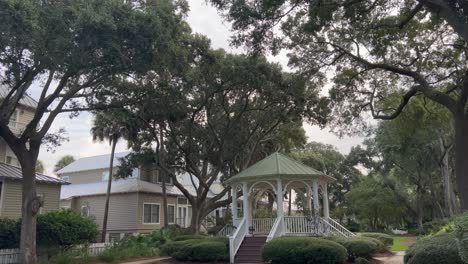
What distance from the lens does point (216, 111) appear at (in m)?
29.5

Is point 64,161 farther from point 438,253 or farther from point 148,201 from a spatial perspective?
point 438,253

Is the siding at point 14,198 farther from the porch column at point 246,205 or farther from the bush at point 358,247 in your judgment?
the bush at point 358,247

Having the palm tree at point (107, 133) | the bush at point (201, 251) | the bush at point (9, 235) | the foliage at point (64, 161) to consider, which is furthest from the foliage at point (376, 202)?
the foliage at point (64, 161)

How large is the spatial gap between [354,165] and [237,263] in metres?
53.0

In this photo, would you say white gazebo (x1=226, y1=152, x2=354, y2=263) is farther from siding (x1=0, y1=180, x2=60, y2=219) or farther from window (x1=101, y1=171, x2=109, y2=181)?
window (x1=101, y1=171, x2=109, y2=181)

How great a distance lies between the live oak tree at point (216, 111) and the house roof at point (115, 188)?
16.3 ft

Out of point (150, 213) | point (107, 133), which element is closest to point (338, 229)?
point (150, 213)

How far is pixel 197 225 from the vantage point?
28.3 metres

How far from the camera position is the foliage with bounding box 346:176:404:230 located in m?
50.8

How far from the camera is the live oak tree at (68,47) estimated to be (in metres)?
13.3

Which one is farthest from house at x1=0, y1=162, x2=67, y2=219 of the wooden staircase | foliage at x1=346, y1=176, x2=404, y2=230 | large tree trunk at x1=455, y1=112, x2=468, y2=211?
foliage at x1=346, y1=176, x2=404, y2=230

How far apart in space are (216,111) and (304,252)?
1456 cm

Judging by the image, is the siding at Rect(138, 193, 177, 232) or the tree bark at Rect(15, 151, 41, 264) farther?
the siding at Rect(138, 193, 177, 232)

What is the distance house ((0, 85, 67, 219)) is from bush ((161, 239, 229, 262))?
942 cm
